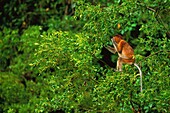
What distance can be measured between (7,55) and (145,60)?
15.2ft

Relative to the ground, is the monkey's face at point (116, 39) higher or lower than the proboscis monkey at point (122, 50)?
higher

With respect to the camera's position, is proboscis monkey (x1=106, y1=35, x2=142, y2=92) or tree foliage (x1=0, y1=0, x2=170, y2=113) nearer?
tree foliage (x1=0, y1=0, x2=170, y2=113)

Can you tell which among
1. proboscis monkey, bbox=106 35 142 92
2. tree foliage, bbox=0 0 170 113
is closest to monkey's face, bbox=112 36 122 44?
proboscis monkey, bbox=106 35 142 92

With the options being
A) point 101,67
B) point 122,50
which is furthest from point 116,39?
point 101,67

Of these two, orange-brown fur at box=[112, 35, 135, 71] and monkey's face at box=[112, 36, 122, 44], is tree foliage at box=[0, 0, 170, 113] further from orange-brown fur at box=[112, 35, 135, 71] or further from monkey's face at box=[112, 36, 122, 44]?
orange-brown fur at box=[112, 35, 135, 71]

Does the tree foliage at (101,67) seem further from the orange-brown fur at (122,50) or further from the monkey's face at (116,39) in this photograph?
the orange-brown fur at (122,50)

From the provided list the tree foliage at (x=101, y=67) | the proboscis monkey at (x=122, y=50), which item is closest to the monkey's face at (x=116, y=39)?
the proboscis monkey at (x=122, y=50)

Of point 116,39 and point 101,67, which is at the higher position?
point 116,39

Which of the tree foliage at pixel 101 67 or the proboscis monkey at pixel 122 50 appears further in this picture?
the proboscis monkey at pixel 122 50

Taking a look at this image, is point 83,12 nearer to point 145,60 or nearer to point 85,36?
point 85,36

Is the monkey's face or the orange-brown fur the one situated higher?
the monkey's face

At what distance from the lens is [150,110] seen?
5574 millimetres

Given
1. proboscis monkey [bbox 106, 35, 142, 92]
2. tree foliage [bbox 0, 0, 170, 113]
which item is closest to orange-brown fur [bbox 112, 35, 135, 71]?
proboscis monkey [bbox 106, 35, 142, 92]

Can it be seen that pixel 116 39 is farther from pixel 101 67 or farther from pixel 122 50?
pixel 101 67
